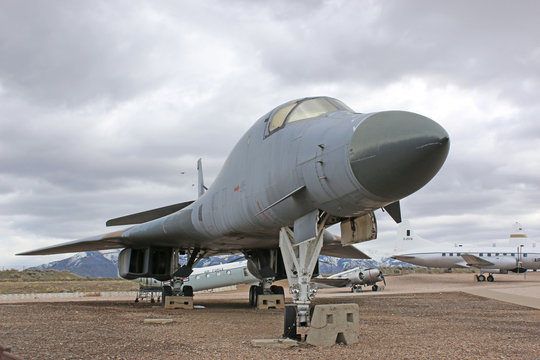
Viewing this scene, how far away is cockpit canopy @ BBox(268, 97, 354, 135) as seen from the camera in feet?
25.2

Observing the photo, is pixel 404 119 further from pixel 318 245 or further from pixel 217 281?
pixel 217 281

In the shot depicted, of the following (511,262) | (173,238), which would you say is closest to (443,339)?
(173,238)

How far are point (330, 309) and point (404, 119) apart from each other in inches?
103

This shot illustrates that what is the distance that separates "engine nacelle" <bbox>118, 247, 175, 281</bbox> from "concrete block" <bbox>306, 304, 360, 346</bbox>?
32.9 ft

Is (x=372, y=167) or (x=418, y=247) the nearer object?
(x=372, y=167)

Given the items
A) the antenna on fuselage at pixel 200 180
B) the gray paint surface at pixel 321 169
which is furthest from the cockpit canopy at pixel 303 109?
the antenna on fuselage at pixel 200 180

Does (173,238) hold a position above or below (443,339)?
above

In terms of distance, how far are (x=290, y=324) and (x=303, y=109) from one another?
359 centimetres

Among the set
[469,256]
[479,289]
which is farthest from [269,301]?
[469,256]

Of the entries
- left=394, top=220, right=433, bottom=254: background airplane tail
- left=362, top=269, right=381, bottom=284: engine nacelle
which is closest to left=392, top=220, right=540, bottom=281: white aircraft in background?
left=394, top=220, right=433, bottom=254: background airplane tail

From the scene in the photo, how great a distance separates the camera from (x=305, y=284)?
260 inches

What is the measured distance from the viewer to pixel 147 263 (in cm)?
1513

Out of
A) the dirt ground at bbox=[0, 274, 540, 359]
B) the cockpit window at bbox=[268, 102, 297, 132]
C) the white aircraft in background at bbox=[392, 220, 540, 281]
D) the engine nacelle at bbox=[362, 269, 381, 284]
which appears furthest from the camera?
the white aircraft in background at bbox=[392, 220, 540, 281]

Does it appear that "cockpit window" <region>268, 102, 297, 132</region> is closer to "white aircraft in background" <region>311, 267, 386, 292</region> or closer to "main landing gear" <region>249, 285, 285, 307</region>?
"main landing gear" <region>249, 285, 285, 307</region>
